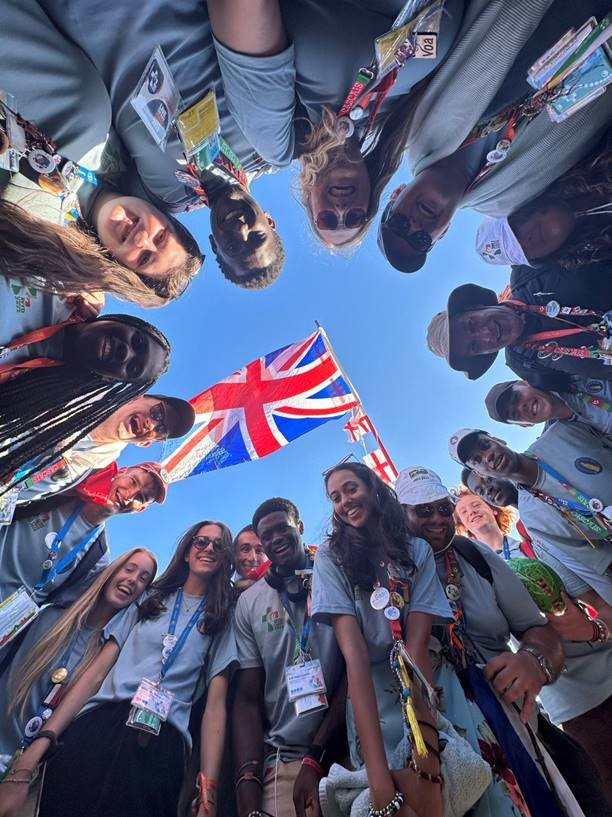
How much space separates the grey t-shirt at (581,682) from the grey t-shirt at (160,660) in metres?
2.62

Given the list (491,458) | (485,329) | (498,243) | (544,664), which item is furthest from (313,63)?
(544,664)

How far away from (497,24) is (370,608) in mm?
4013

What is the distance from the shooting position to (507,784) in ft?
7.06

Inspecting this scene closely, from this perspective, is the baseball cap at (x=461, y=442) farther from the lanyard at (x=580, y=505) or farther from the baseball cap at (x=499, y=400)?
the lanyard at (x=580, y=505)

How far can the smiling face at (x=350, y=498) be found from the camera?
3.60 m

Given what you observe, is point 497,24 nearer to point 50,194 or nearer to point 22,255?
point 50,194

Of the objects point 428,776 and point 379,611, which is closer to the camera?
point 428,776

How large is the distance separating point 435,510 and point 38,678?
336 centimetres

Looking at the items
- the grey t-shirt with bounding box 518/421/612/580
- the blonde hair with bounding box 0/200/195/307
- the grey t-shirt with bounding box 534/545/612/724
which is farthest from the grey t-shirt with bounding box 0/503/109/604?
the grey t-shirt with bounding box 518/421/612/580

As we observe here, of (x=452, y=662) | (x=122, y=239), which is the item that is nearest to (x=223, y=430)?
(x=122, y=239)

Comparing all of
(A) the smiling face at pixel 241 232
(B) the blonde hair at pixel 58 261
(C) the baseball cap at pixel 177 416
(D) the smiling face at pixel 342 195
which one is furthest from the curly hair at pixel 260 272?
(C) the baseball cap at pixel 177 416

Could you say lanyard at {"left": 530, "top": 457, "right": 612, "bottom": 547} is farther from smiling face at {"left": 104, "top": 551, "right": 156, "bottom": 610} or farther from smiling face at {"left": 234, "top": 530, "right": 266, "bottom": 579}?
smiling face at {"left": 104, "top": 551, "right": 156, "bottom": 610}

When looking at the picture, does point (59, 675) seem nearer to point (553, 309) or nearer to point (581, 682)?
point (581, 682)

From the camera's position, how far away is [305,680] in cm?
288
